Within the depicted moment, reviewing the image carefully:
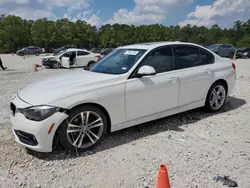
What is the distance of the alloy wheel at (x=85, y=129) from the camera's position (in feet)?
11.9

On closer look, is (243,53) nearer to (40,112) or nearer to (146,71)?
(146,71)

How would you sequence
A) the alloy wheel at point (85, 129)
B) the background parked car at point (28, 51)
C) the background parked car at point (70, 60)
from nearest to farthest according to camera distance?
1. the alloy wheel at point (85, 129)
2. the background parked car at point (70, 60)
3. the background parked car at point (28, 51)

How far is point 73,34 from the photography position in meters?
74.4

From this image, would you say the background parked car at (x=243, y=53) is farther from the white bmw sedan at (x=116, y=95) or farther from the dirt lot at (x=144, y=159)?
the dirt lot at (x=144, y=159)

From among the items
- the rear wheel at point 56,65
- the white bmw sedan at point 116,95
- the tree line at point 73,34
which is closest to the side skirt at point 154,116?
the white bmw sedan at point 116,95

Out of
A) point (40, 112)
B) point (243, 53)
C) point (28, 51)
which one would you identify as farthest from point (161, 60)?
point (28, 51)

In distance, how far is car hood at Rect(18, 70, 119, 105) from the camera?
3.54 meters

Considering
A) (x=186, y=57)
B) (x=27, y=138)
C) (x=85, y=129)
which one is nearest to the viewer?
(x=27, y=138)

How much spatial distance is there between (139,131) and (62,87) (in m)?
1.65

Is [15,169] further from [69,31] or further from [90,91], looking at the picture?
[69,31]

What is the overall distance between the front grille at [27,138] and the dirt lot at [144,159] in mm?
279

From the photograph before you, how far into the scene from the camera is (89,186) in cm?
299

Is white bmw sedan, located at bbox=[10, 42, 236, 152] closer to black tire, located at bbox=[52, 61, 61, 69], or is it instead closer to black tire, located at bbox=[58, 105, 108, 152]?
black tire, located at bbox=[58, 105, 108, 152]

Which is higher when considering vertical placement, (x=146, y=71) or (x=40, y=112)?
(x=146, y=71)
